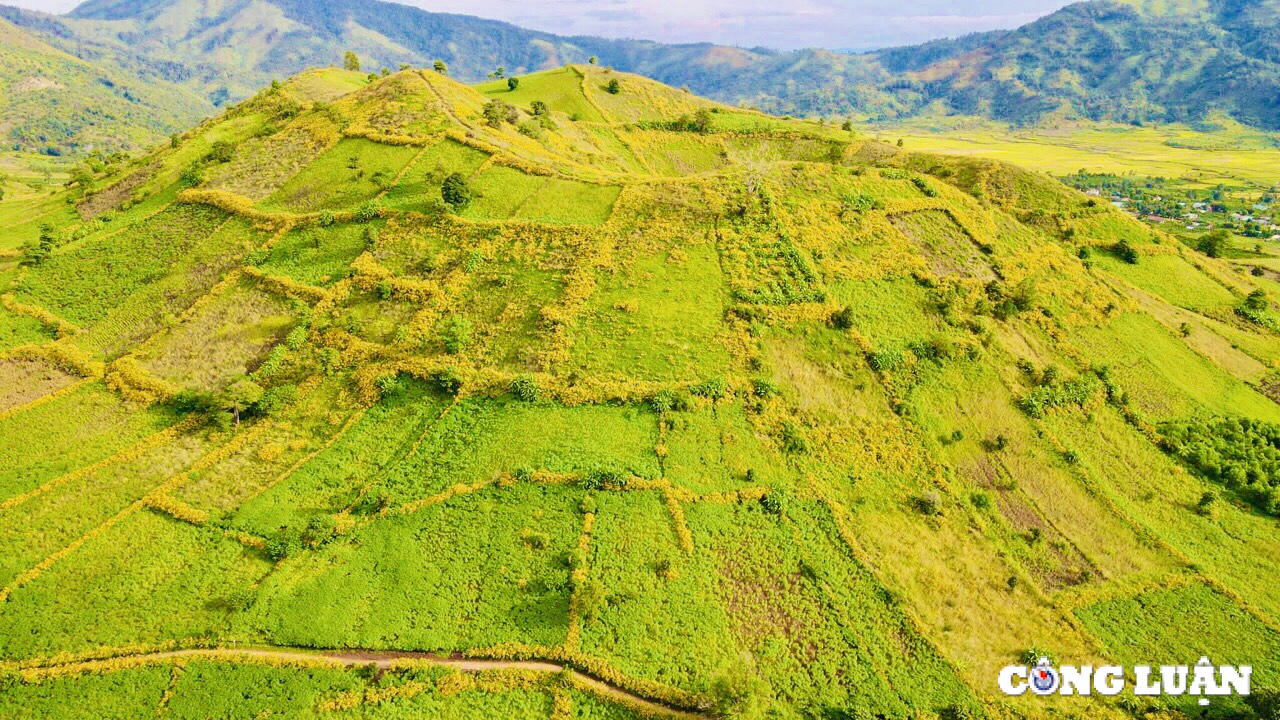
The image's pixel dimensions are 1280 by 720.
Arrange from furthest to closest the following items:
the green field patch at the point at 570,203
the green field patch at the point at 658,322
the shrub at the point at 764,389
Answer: the green field patch at the point at 570,203
the green field patch at the point at 658,322
the shrub at the point at 764,389

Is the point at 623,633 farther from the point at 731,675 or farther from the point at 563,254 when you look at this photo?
the point at 563,254

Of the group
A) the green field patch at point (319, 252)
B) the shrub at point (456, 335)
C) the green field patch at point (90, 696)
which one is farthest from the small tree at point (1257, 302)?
the green field patch at point (90, 696)

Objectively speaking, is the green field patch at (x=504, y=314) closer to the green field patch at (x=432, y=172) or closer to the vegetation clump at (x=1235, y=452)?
the green field patch at (x=432, y=172)

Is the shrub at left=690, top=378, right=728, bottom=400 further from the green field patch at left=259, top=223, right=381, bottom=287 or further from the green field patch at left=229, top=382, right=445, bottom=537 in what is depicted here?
the green field patch at left=259, top=223, right=381, bottom=287

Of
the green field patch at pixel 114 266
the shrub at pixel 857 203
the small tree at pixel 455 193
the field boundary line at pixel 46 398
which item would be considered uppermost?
the small tree at pixel 455 193

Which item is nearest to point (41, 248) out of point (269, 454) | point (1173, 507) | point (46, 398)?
point (46, 398)

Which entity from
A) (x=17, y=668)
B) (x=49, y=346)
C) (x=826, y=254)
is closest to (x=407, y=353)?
(x=17, y=668)
